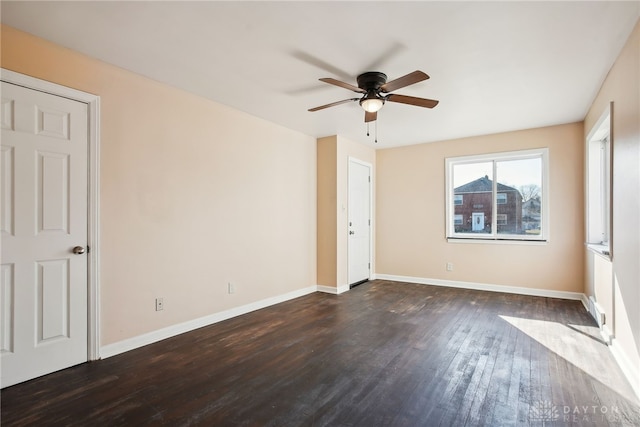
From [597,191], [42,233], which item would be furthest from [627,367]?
[42,233]

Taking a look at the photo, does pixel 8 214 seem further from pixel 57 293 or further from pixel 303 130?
pixel 303 130

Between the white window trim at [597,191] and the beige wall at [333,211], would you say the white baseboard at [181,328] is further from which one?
the white window trim at [597,191]

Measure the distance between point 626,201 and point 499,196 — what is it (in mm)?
2802

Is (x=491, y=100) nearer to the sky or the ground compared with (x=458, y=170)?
nearer to the sky

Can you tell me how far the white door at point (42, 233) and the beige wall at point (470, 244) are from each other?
476cm

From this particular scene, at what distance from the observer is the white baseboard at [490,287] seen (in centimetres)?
468

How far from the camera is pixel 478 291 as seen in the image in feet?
17.0

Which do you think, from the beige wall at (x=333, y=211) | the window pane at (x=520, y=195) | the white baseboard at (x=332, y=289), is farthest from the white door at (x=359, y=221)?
the window pane at (x=520, y=195)

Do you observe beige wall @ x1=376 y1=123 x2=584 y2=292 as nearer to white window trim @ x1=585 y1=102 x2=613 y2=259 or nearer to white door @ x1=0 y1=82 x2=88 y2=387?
white window trim @ x1=585 y1=102 x2=613 y2=259

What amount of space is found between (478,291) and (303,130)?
3.71 m

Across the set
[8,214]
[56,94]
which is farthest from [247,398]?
[56,94]

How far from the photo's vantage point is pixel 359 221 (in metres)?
5.78

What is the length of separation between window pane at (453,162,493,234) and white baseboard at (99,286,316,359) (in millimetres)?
3156

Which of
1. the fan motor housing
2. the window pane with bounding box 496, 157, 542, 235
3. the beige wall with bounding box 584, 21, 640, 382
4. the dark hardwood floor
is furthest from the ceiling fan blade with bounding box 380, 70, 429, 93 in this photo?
the window pane with bounding box 496, 157, 542, 235
